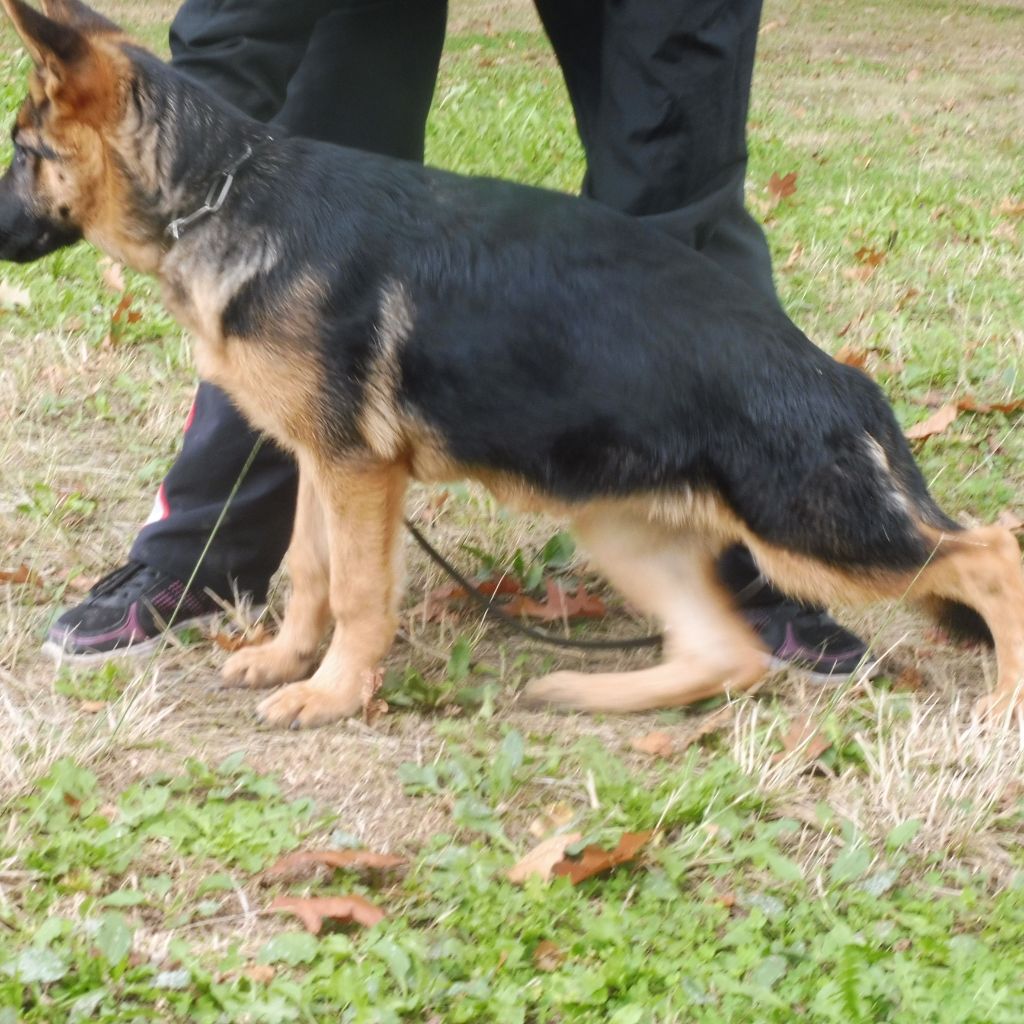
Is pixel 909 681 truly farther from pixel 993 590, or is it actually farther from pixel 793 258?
pixel 793 258

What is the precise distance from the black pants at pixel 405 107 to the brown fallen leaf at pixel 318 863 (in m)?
1.27

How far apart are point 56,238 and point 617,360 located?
136cm

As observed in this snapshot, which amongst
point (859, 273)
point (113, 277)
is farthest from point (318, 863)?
point (859, 273)

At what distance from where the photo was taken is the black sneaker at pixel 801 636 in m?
3.43

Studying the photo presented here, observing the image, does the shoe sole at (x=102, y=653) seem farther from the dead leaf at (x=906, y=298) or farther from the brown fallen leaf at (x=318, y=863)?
the dead leaf at (x=906, y=298)

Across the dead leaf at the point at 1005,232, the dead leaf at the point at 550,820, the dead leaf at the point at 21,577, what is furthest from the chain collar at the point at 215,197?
the dead leaf at the point at 1005,232

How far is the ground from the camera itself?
7.34 ft

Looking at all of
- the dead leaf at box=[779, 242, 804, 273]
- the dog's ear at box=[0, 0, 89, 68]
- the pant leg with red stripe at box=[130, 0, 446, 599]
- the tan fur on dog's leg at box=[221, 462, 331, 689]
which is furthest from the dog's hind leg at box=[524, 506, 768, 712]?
the dead leaf at box=[779, 242, 804, 273]

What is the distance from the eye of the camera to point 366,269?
9.83ft

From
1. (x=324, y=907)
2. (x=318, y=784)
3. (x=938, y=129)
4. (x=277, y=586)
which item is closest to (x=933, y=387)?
(x=277, y=586)

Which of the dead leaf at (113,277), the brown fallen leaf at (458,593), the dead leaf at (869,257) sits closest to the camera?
the brown fallen leaf at (458,593)

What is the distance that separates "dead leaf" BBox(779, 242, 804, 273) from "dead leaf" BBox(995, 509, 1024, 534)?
242 centimetres

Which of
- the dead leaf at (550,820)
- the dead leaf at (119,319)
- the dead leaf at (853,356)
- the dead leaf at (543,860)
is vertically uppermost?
the dead leaf at (853,356)

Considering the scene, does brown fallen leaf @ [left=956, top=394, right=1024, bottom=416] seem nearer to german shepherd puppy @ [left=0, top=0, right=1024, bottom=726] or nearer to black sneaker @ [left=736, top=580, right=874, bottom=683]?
black sneaker @ [left=736, top=580, right=874, bottom=683]
